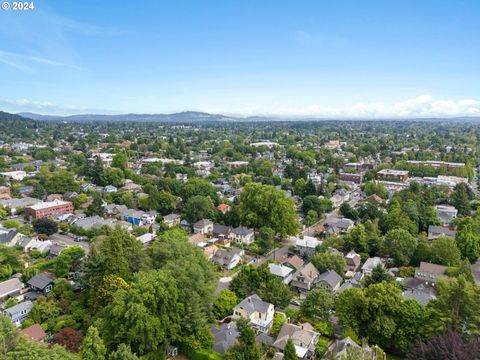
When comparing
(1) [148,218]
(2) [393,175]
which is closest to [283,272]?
(1) [148,218]

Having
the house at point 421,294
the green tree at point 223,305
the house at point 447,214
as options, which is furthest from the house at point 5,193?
the house at point 447,214

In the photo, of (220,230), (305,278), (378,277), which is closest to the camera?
(378,277)

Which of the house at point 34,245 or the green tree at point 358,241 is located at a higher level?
the green tree at point 358,241

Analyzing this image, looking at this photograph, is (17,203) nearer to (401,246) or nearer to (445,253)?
(401,246)

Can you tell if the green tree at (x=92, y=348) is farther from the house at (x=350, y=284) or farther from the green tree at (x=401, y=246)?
the green tree at (x=401, y=246)

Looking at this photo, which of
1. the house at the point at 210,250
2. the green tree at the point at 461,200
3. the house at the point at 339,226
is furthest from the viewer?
the green tree at the point at 461,200
